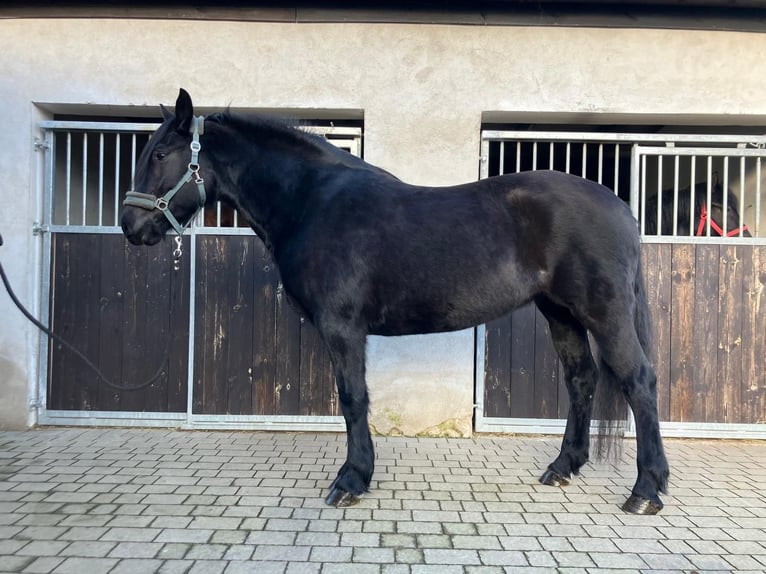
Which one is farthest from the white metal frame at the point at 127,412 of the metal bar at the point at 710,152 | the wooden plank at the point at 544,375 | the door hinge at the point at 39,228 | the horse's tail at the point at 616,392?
the metal bar at the point at 710,152

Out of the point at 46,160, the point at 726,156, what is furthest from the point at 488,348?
the point at 46,160

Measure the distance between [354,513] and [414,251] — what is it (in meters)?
1.51

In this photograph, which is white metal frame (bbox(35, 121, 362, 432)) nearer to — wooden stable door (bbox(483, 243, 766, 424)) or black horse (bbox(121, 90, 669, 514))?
black horse (bbox(121, 90, 669, 514))

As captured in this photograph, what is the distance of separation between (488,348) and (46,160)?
438 cm

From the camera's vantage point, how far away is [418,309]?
2.93 m

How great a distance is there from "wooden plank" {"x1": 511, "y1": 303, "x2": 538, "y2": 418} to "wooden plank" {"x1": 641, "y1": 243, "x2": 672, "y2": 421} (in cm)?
106

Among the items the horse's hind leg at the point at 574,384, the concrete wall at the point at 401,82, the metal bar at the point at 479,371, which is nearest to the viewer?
the horse's hind leg at the point at 574,384

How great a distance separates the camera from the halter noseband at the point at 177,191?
9.52 feet

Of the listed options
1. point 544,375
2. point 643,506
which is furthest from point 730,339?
point 643,506

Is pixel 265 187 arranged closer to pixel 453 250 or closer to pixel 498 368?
pixel 453 250

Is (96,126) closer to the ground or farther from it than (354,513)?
farther from it

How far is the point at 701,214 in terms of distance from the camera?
4617mm

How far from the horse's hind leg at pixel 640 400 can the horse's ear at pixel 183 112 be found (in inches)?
110

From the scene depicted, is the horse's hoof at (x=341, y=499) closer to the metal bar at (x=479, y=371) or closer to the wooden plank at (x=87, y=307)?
the metal bar at (x=479, y=371)
